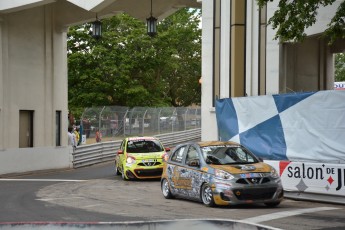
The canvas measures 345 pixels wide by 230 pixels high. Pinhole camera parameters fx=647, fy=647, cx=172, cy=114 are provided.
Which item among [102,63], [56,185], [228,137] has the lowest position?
[56,185]

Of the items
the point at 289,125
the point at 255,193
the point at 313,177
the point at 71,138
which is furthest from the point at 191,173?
the point at 71,138

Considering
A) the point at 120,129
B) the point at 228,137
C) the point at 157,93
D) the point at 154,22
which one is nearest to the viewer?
the point at 228,137

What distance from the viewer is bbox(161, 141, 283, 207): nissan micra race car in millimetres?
13625

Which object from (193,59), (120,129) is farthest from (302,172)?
(193,59)

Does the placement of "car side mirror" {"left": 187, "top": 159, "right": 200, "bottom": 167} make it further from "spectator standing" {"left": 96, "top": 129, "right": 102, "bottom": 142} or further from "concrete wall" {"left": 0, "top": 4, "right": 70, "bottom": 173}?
"spectator standing" {"left": 96, "top": 129, "right": 102, "bottom": 142}

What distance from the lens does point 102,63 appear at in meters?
49.5

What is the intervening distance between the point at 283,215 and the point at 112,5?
15595 mm

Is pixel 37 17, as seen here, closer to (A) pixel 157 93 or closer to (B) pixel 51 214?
(B) pixel 51 214

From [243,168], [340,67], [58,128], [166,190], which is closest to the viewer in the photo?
[243,168]

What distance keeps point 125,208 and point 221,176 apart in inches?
91.1

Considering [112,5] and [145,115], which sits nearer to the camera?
[112,5]

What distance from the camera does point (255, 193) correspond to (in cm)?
1362

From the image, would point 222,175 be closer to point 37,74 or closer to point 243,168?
point 243,168

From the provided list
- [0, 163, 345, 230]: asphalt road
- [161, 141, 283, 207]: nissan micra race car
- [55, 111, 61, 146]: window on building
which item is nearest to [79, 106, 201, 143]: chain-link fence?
[55, 111, 61, 146]: window on building
